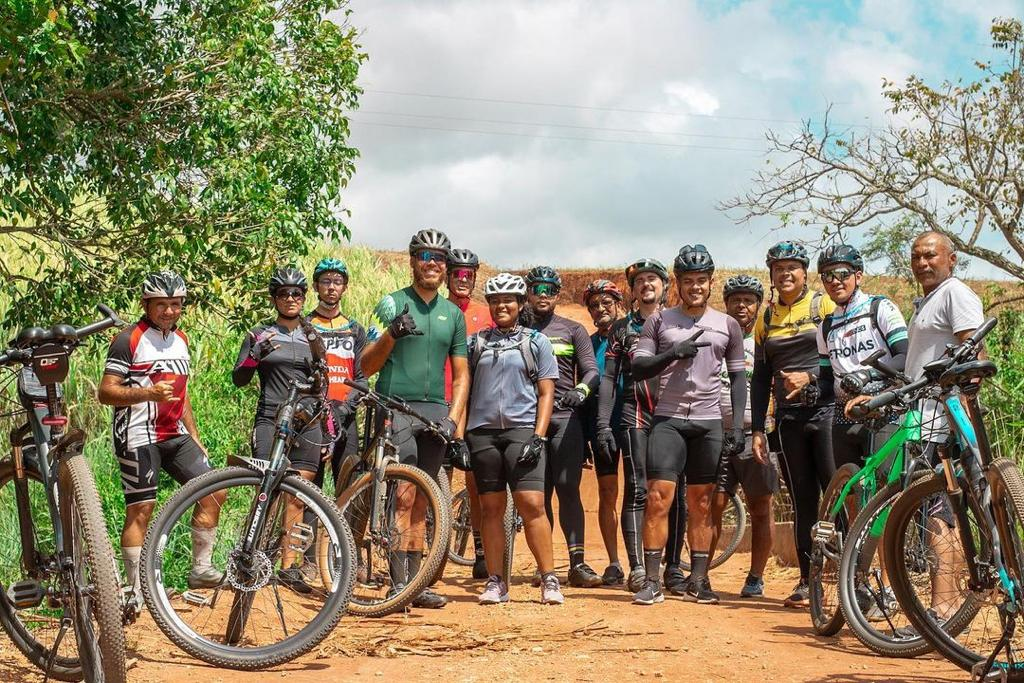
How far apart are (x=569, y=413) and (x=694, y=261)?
167cm

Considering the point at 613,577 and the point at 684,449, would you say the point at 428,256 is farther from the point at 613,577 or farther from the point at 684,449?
the point at 613,577

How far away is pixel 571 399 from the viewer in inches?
360

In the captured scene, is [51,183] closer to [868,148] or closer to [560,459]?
[560,459]

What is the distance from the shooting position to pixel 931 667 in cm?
586

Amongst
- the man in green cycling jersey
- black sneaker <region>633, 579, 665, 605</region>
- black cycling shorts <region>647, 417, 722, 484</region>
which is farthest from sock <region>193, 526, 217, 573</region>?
black cycling shorts <region>647, 417, 722, 484</region>

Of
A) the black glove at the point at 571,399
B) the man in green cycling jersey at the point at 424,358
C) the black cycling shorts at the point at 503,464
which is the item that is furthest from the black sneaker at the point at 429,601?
the black glove at the point at 571,399

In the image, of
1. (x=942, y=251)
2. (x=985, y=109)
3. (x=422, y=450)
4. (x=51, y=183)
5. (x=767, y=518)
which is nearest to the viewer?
(x=942, y=251)

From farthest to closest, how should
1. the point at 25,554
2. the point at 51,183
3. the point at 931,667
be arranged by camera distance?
1. the point at 51,183
2. the point at 931,667
3. the point at 25,554

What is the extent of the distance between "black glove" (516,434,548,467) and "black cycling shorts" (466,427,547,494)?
0.09 feet

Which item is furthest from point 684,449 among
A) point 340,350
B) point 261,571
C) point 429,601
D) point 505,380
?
point 261,571

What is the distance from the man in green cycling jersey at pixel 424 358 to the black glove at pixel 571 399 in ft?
3.95

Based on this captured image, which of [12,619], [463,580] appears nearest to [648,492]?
[463,580]

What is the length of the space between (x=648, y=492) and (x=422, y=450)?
1.52 meters

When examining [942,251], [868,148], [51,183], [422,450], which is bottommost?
[422,450]
